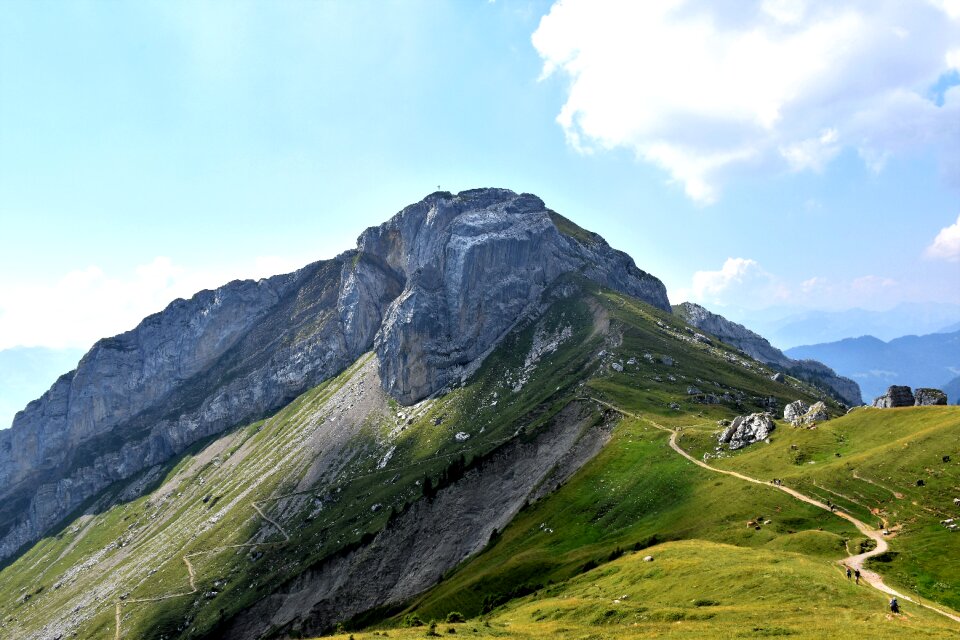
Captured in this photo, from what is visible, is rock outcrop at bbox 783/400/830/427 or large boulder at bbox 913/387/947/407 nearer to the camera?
large boulder at bbox 913/387/947/407

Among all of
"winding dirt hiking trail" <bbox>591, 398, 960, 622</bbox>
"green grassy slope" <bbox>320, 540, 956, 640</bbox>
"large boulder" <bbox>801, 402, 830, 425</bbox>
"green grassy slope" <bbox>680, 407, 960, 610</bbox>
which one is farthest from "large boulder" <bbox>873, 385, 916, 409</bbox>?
"green grassy slope" <bbox>320, 540, 956, 640</bbox>

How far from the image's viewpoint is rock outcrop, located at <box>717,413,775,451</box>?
340 feet

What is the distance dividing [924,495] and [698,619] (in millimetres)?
38829

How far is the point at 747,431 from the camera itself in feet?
346

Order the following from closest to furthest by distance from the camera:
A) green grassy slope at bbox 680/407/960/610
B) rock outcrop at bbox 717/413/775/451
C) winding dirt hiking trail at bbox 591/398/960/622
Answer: winding dirt hiking trail at bbox 591/398/960/622 < green grassy slope at bbox 680/407/960/610 < rock outcrop at bbox 717/413/775/451

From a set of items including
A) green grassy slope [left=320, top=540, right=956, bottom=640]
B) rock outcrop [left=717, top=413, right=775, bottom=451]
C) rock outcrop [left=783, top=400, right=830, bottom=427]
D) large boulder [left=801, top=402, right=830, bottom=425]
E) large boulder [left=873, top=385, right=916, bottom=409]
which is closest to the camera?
green grassy slope [left=320, top=540, right=956, bottom=640]

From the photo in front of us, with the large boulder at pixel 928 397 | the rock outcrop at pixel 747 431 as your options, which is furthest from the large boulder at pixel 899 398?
the rock outcrop at pixel 747 431

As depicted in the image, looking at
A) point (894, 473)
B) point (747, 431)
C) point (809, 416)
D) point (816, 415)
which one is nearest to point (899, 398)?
point (816, 415)

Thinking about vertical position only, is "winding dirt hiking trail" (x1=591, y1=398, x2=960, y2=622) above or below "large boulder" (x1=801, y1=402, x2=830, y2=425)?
below

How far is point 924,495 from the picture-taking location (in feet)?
211

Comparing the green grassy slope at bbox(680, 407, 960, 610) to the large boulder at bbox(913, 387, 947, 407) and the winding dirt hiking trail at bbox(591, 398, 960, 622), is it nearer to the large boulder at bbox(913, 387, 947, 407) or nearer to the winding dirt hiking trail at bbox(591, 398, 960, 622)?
the winding dirt hiking trail at bbox(591, 398, 960, 622)

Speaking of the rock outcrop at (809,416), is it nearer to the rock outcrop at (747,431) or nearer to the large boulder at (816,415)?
the large boulder at (816,415)

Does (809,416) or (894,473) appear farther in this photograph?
(809,416)

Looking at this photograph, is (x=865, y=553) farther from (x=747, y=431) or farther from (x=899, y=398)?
(x=899, y=398)
